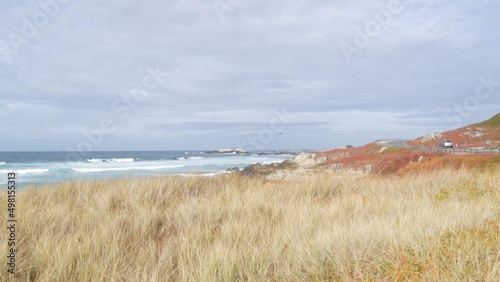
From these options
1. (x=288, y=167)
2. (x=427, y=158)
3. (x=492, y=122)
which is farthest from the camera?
(x=492, y=122)

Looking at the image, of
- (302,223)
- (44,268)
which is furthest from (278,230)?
(44,268)

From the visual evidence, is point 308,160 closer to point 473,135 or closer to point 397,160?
point 397,160

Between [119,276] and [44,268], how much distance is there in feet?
3.51

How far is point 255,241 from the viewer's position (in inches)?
230

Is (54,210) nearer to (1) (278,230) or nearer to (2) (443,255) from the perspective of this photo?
(1) (278,230)

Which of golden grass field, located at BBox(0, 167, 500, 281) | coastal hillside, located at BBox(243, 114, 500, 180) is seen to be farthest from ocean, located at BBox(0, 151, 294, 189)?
coastal hillside, located at BBox(243, 114, 500, 180)

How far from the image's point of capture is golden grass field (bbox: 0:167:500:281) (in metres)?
4.41

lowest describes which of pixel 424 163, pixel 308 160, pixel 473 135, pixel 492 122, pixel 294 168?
pixel 294 168

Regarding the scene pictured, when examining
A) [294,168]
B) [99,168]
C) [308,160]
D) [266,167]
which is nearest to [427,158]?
[294,168]

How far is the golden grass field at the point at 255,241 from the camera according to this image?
4410 mm

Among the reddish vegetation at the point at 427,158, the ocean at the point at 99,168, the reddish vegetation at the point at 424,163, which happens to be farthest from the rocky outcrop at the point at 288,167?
the reddish vegetation at the point at 424,163

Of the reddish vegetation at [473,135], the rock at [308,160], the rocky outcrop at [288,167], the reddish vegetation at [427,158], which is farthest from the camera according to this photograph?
the reddish vegetation at [473,135]

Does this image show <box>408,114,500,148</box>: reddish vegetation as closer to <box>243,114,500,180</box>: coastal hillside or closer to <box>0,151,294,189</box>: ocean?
<box>243,114,500,180</box>: coastal hillside

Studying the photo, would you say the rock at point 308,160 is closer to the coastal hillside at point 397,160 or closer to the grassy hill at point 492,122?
the coastal hillside at point 397,160
